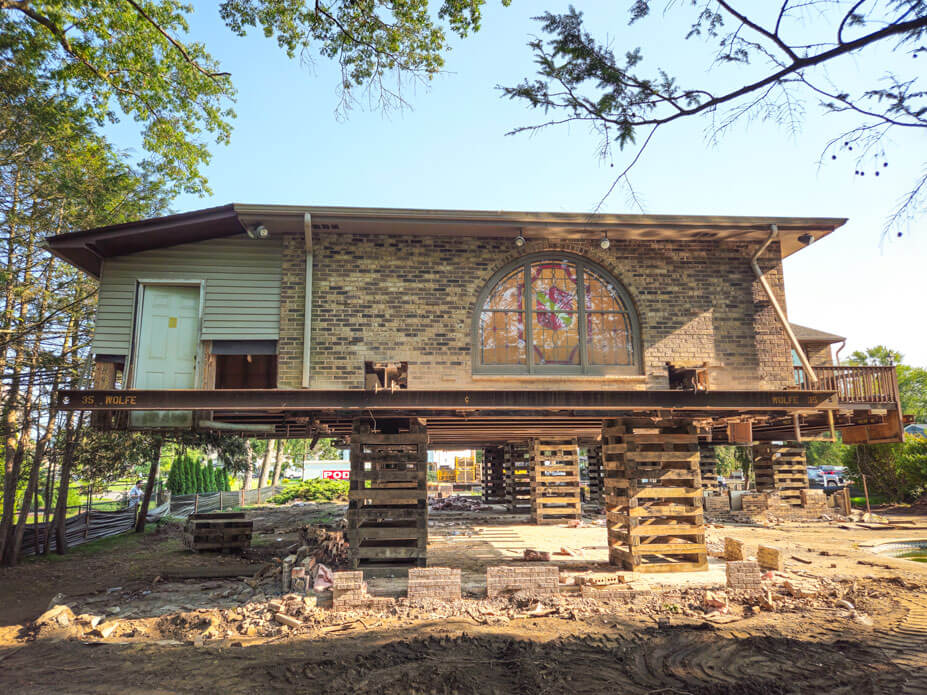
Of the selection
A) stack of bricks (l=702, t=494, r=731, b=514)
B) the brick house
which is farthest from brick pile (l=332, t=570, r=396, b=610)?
stack of bricks (l=702, t=494, r=731, b=514)

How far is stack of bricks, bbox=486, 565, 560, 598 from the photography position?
8.91m

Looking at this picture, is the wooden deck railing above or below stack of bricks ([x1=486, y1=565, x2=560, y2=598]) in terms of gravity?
above

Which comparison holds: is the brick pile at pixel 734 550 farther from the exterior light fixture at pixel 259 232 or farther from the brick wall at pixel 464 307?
the exterior light fixture at pixel 259 232

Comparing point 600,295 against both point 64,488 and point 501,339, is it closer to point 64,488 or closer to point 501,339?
point 501,339

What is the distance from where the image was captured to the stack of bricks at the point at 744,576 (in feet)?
30.3

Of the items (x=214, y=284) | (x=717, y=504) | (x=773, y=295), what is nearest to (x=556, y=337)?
(x=773, y=295)

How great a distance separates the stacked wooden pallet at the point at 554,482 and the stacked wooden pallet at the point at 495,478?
8.89m

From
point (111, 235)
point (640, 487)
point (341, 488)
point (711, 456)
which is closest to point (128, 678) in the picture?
point (111, 235)

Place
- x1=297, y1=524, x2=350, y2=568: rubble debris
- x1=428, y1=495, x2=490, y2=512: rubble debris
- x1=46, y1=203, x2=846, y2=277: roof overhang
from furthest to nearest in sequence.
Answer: x1=428, y1=495, x2=490, y2=512: rubble debris < x1=297, y1=524, x2=350, y2=568: rubble debris < x1=46, y1=203, x2=846, y2=277: roof overhang

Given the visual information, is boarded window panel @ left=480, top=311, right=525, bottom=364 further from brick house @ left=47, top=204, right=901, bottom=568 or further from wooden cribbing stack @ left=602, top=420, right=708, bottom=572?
wooden cribbing stack @ left=602, top=420, right=708, bottom=572

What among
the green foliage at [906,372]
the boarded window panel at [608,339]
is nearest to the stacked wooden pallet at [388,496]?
the boarded window panel at [608,339]

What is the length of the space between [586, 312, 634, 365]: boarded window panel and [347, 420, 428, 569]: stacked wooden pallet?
144 inches

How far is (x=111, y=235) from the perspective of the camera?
31.5ft

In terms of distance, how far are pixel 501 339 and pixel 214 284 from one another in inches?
212
